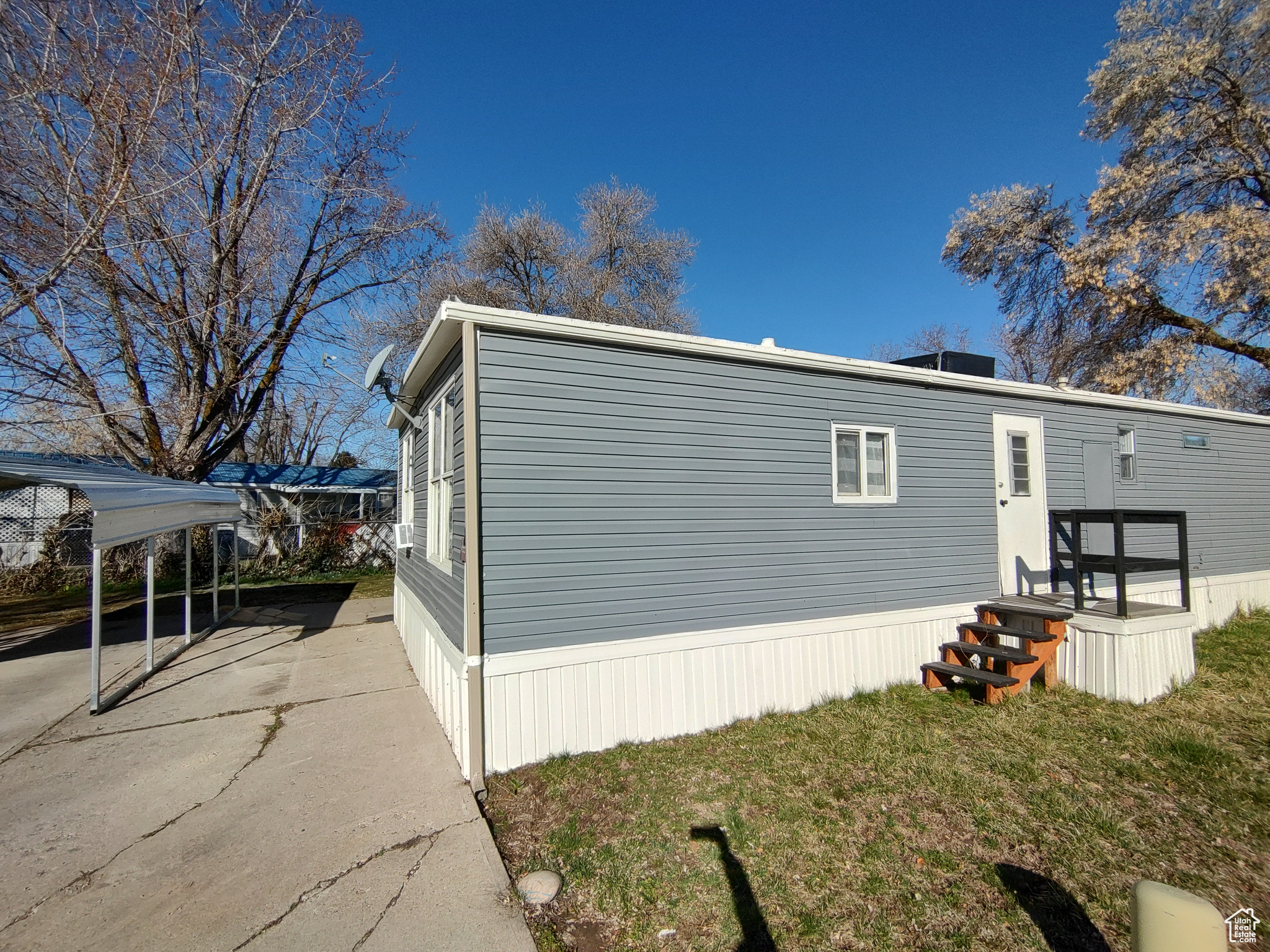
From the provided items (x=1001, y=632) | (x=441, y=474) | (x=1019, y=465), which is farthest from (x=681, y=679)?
(x=1019, y=465)

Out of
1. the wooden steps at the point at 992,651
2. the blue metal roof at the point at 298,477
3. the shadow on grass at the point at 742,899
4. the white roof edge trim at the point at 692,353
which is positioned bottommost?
the shadow on grass at the point at 742,899

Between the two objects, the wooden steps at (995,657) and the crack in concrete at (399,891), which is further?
the wooden steps at (995,657)

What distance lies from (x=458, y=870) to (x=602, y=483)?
2442 mm

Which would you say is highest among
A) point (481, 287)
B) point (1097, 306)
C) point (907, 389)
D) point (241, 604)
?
point (481, 287)

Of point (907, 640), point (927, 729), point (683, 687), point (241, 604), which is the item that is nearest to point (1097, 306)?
point (907, 640)

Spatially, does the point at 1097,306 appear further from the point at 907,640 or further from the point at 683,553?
the point at 683,553

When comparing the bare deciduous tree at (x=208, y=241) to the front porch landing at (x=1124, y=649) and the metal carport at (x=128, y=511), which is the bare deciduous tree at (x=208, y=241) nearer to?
the metal carport at (x=128, y=511)

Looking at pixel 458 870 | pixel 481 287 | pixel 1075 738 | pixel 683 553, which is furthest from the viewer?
pixel 481 287

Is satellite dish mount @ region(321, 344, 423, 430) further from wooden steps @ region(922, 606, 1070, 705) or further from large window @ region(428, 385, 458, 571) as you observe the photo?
wooden steps @ region(922, 606, 1070, 705)

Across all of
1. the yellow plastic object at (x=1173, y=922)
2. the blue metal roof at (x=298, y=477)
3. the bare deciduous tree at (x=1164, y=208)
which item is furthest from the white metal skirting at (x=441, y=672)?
the bare deciduous tree at (x=1164, y=208)

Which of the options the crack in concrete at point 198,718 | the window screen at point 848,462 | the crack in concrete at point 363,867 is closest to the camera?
the crack in concrete at point 363,867

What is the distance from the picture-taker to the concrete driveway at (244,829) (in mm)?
→ 2650

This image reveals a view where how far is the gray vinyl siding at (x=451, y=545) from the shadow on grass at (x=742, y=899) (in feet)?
6.42

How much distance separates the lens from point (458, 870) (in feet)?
9.91
